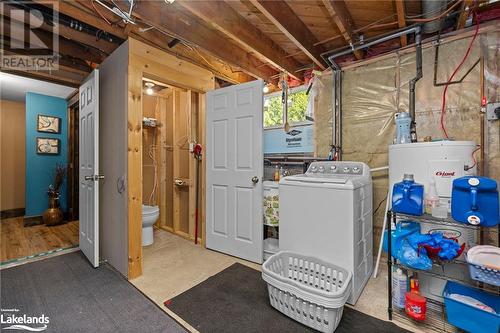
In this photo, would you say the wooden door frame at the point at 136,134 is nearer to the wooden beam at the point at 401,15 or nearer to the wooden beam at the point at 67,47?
the wooden beam at the point at 67,47

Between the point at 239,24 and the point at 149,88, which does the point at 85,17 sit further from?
the point at 149,88

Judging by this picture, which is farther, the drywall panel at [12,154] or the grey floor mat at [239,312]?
the drywall panel at [12,154]

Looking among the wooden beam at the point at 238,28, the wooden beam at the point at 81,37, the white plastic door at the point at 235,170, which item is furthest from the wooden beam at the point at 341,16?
the wooden beam at the point at 81,37

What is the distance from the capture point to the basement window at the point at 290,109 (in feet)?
9.97

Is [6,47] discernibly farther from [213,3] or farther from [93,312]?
[93,312]

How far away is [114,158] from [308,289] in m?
2.18

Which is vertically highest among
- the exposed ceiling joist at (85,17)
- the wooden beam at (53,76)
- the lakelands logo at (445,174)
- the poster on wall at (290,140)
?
the exposed ceiling joist at (85,17)

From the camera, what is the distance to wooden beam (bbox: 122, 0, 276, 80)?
6.09ft

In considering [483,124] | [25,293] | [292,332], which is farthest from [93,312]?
[483,124]

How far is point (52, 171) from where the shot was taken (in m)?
4.08

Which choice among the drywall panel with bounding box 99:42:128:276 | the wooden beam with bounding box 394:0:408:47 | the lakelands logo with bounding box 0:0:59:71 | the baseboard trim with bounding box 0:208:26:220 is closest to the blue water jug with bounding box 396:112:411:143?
the wooden beam with bounding box 394:0:408:47

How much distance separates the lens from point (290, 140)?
3035 millimetres

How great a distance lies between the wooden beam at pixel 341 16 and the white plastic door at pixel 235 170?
0.90 metres

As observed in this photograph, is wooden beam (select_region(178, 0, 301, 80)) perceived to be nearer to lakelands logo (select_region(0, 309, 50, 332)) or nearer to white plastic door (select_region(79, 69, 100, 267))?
white plastic door (select_region(79, 69, 100, 267))
